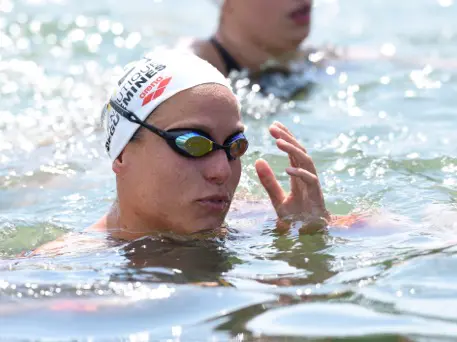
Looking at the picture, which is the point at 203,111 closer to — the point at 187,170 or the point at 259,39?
the point at 187,170

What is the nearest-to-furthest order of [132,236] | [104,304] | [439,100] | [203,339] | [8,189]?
[203,339] < [104,304] < [132,236] < [8,189] < [439,100]

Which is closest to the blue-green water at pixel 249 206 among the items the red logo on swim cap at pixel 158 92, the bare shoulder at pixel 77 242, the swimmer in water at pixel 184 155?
the bare shoulder at pixel 77 242

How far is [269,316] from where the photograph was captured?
14.1 feet

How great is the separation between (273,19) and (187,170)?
4.94 m

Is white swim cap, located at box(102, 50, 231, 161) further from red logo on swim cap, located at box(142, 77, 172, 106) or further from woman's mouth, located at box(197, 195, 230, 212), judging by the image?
woman's mouth, located at box(197, 195, 230, 212)

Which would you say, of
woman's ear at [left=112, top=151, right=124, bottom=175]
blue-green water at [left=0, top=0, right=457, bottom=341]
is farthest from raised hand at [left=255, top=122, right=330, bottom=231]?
woman's ear at [left=112, top=151, right=124, bottom=175]

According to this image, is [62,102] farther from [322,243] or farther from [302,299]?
[302,299]

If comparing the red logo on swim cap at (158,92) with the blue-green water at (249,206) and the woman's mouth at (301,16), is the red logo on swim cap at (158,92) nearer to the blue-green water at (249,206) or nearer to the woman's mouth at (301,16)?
the blue-green water at (249,206)

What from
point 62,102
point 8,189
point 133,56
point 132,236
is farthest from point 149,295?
point 133,56

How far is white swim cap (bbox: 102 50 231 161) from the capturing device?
17.8ft

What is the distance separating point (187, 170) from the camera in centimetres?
522

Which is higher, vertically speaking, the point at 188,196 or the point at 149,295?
the point at 188,196

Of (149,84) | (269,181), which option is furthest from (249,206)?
(149,84)

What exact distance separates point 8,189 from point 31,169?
40 cm
